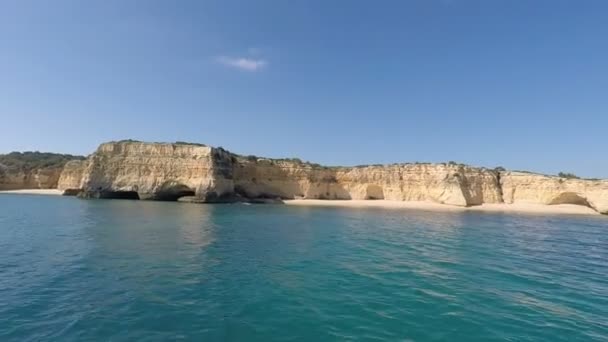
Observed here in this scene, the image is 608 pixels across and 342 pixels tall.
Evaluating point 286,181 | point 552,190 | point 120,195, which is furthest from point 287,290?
point 552,190

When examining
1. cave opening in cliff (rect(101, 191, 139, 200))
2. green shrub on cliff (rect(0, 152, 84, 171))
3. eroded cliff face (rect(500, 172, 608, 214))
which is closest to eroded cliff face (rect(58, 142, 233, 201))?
cave opening in cliff (rect(101, 191, 139, 200))

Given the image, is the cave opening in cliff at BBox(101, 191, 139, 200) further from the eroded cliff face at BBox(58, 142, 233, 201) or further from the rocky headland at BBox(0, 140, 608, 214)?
the rocky headland at BBox(0, 140, 608, 214)

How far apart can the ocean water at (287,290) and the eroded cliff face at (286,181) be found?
100 feet

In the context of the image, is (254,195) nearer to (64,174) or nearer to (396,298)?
(64,174)

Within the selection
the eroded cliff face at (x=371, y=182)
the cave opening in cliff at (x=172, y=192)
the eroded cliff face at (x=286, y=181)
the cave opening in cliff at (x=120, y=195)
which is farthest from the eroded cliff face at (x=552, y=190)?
the cave opening in cliff at (x=120, y=195)

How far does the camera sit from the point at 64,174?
208 ft

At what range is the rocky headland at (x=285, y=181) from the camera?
46.8 metres

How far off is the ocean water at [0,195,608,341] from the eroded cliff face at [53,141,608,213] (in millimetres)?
30489

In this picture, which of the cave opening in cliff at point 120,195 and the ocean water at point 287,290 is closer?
the ocean water at point 287,290

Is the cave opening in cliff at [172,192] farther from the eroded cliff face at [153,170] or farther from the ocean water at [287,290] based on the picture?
the ocean water at [287,290]

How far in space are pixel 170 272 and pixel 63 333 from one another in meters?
4.17

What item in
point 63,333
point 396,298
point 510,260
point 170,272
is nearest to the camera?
point 63,333

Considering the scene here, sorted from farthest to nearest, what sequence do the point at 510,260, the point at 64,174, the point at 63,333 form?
the point at 64,174 → the point at 510,260 → the point at 63,333

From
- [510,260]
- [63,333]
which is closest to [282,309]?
[63,333]
